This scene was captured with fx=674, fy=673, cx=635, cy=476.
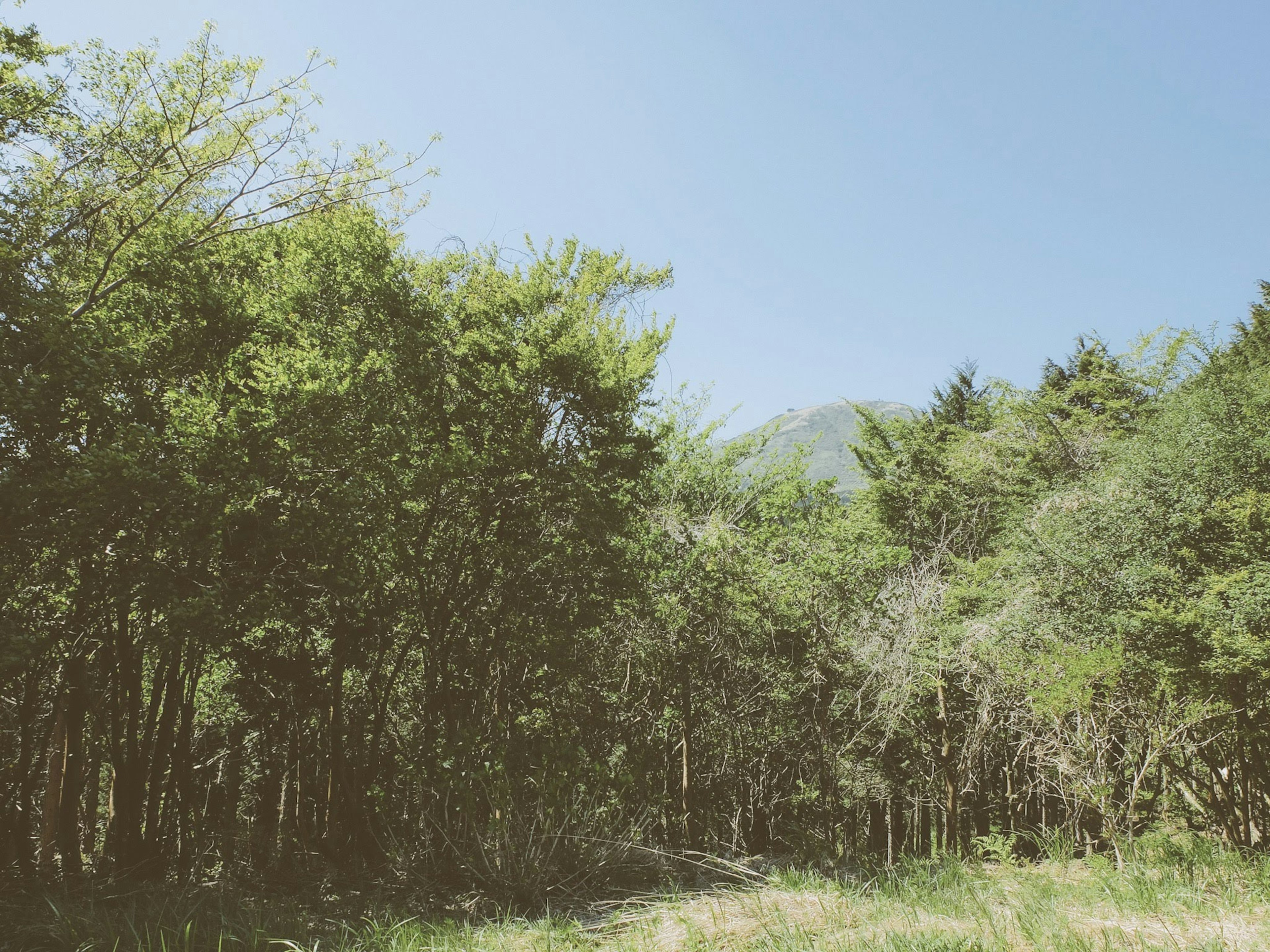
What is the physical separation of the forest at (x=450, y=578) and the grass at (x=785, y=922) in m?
1.11

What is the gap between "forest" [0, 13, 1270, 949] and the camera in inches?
237

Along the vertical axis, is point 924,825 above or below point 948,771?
below

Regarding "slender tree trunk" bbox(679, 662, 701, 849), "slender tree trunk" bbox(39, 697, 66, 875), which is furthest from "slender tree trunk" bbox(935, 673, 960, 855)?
"slender tree trunk" bbox(39, 697, 66, 875)

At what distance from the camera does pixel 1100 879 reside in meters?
5.45

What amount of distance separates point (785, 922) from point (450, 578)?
5.72m

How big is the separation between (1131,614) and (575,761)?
655 cm

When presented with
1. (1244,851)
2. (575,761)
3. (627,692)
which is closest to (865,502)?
(627,692)

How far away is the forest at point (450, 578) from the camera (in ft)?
19.7

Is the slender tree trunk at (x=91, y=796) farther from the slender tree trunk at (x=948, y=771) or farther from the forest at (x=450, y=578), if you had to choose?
the slender tree trunk at (x=948, y=771)

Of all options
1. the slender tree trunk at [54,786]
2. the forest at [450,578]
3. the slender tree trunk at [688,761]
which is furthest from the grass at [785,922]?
the slender tree trunk at [688,761]

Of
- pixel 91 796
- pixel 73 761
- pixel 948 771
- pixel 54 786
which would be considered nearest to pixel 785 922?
pixel 73 761

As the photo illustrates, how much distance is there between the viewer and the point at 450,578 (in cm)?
855

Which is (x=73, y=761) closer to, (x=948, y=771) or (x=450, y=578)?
(x=450, y=578)

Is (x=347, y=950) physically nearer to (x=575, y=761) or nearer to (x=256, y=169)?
(x=575, y=761)
